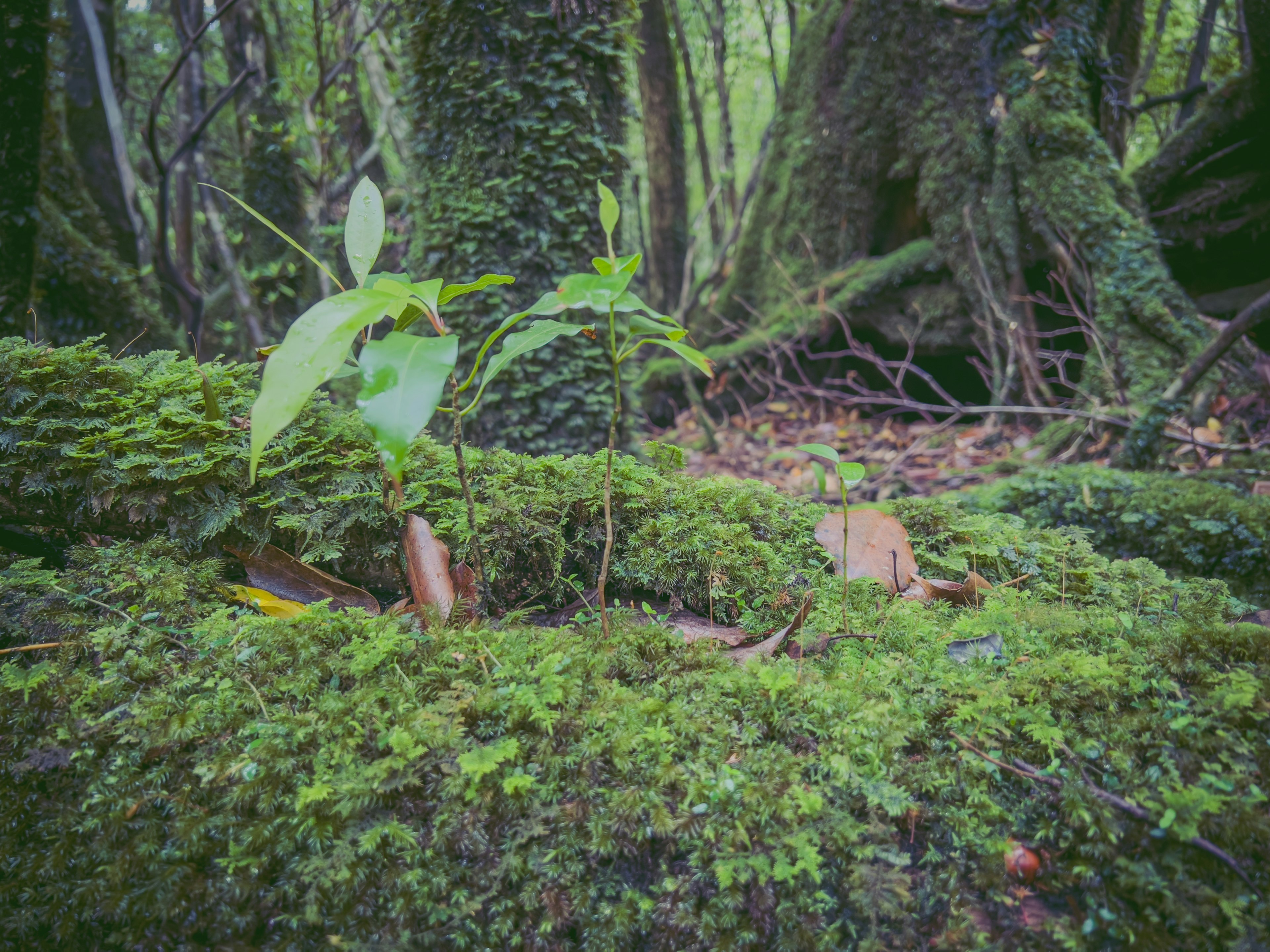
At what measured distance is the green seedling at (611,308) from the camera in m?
1.03

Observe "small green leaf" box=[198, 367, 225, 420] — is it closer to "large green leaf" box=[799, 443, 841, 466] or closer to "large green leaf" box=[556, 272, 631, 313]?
"large green leaf" box=[556, 272, 631, 313]

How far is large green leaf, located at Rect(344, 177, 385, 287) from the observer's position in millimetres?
1314

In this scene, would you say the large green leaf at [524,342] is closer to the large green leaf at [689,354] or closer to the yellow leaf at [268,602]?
the large green leaf at [689,354]

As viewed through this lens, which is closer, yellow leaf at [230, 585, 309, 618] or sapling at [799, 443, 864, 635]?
sapling at [799, 443, 864, 635]

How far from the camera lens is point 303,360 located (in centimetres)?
93

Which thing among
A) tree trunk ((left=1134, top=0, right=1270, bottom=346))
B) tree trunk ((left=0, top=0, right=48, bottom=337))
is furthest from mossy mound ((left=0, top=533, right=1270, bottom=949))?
tree trunk ((left=1134, top=0, right=1270, bottom=346))

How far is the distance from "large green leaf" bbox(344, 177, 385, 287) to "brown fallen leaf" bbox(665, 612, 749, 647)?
1051mm

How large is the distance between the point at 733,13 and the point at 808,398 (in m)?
9.55

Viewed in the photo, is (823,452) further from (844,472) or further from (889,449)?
(889,449)

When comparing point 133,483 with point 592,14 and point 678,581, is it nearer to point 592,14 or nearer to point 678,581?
point 678,581

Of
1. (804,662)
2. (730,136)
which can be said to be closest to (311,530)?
(804,662)

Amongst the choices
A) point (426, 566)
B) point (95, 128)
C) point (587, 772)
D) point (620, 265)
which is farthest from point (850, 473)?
point (95, 128)

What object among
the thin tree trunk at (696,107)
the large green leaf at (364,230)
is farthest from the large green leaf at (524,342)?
the thin tree trunk at (696,107)

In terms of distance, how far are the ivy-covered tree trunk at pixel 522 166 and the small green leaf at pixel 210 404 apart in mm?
2543
